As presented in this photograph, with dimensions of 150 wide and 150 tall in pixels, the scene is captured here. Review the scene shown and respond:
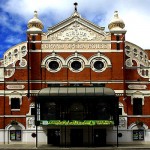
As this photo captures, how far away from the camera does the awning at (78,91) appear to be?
140 ft

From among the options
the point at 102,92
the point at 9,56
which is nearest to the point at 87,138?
the point at 102,92

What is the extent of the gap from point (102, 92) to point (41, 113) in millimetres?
6967

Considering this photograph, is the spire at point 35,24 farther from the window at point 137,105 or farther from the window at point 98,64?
the window at point 137,105

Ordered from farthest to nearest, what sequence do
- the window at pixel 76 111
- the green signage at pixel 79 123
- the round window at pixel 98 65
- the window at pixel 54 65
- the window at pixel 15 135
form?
the round window at pixel 98 65 → the window at pixel 54 65 → the window at pixel 15 135 → the window at pixel 76 111 → the green signage at pixel 79 123

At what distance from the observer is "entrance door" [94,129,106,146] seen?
44500mm

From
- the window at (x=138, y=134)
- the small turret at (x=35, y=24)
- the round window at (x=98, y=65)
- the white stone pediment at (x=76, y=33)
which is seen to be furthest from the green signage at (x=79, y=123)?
the small turret at (x=35, y=24)

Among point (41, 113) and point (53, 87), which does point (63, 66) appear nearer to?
point (53, 87)

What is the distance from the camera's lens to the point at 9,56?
51.2 metres

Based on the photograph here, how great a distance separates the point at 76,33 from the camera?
4616 centimetres

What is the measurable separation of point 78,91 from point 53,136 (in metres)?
6.12

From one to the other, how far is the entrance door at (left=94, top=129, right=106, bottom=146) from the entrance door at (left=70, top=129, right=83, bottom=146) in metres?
1.69

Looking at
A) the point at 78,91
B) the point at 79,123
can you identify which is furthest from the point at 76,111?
the point at 78,91

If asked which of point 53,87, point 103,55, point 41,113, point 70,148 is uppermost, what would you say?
point 103,55

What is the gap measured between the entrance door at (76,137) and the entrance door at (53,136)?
1576 millimetres
